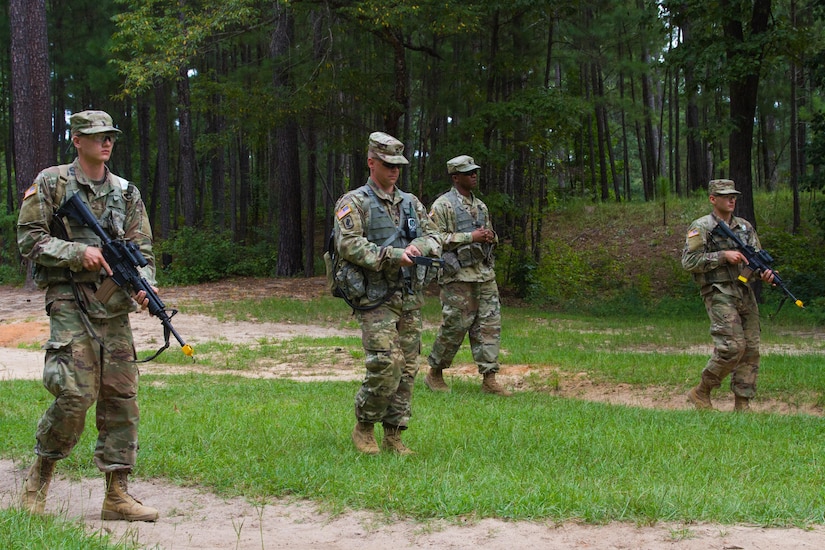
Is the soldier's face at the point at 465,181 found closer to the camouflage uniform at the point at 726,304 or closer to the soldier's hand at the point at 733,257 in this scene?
the camouflage uniform at the point at 726,304

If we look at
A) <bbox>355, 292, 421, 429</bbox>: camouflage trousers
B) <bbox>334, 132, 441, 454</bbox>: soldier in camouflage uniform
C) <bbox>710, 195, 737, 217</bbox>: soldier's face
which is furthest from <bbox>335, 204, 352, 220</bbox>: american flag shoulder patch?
<bbox>710, 195, 737, 217</bbox>: soldier's face

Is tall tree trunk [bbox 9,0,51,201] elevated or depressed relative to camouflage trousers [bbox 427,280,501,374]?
elevated

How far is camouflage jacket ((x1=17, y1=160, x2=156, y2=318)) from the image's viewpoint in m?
4.88

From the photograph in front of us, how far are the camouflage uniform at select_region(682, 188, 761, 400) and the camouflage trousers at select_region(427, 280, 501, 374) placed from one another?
7.31 ft

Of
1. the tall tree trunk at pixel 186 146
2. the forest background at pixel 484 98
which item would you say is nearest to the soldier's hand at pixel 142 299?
the forest background at pixel 484 98

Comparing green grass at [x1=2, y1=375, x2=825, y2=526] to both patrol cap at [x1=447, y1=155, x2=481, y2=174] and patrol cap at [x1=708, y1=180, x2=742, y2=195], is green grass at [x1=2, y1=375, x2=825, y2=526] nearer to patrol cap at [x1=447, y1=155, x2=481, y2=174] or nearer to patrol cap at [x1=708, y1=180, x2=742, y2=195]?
patrol cap at [x1=708, y1=180, x2=742, y2=195]

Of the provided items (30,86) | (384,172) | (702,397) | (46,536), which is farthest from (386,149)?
(30,86)

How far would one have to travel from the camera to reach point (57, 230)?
5059mm

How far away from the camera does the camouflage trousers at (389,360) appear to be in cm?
634

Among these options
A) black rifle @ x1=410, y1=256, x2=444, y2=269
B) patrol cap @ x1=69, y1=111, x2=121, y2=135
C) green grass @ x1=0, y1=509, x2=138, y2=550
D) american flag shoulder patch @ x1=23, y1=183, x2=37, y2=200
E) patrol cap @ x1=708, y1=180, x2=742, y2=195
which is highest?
patrol cap @ x1=69, y1=111, x2=121, y2=135

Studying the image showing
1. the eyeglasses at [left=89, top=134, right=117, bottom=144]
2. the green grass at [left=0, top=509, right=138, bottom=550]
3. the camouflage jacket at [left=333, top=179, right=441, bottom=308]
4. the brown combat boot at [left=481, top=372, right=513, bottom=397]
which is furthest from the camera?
the brown combat boot at [left=481, top=372, right=513, bottom=397]

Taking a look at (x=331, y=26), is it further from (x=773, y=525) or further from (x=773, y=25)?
(x=773, y=525)

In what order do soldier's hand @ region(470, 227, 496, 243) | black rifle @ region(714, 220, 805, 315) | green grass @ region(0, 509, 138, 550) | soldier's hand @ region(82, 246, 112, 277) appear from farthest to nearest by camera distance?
soldier's hand @ region(470, 227, 496, 243), black rifle @ region(714, 220, 805, 315), soldier's hand @ region(82, 246, 112, 277), green grass @ region(0, 509, 138, 550)

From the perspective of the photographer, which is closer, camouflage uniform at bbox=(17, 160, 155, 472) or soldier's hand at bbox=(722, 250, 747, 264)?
camouflage uniform at bbox=(17, 160, 155, 472)
